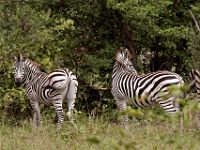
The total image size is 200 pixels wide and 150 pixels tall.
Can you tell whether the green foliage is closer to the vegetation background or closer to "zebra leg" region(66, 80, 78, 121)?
the vegetation background

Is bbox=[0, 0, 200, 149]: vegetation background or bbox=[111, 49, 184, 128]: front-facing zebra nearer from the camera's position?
bbox=[111, 49, 184, 128]: front-facing zebra

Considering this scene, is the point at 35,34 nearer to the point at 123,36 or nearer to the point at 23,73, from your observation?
the point at 23,73

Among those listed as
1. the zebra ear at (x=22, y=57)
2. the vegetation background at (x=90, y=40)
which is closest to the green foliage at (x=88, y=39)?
the vegetation background at (x=90, y=40)

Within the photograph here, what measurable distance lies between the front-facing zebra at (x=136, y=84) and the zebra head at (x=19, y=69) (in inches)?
76.2

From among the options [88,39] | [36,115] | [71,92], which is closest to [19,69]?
[36,115]

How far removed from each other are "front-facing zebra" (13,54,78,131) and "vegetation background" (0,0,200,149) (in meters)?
0.58

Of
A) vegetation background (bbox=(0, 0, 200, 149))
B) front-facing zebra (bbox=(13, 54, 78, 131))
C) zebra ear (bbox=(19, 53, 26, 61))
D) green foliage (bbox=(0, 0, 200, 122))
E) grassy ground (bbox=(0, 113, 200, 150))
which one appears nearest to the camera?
grassy ground (bbox=(0, 113, 200, 150))

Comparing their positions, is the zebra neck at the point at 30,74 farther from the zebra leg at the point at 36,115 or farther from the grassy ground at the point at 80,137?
the grassy ground at the point at 80,137

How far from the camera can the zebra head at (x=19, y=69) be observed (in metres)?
11.0

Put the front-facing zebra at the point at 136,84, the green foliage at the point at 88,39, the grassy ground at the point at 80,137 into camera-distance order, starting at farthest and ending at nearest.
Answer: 1. the green foliage at the point at 88,39
2. the front-facing zebra at the point at 136,84
3. the grassy ground at the point at 80,137

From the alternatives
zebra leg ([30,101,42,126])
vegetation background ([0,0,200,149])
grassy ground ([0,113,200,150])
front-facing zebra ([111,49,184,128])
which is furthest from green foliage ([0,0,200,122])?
grassy ground ([0,113,200,150])

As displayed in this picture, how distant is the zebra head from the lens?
11.0 metres

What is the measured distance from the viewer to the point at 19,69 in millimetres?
11086

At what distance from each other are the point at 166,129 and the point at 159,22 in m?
3.46
